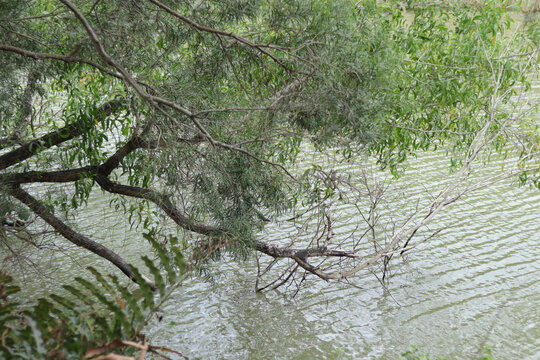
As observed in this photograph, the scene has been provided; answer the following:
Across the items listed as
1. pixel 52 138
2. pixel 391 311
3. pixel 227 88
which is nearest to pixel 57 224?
pixel 52 138

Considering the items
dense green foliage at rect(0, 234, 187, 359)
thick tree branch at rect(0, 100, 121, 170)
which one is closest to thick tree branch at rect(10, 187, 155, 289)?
thick tree branch at rect(0, 100, 121, 170)

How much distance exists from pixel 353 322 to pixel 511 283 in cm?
227

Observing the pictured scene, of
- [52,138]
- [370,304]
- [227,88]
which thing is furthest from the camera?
[370,304]

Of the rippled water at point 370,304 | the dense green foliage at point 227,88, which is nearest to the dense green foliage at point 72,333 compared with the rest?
the dense green foliage at point 227,88

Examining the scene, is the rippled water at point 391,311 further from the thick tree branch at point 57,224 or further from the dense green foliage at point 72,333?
the dense green foliage at point 72,333

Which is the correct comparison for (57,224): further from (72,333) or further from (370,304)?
(72,333)

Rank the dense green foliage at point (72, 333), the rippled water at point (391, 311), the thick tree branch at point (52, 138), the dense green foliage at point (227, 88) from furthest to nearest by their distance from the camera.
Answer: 1. the rippled water at point (391, 311)
2. the thick tree branch at point (52, 138)
3. the dense green foliage at point (227, 88)
4. the dense green foliage at point (72, 333)

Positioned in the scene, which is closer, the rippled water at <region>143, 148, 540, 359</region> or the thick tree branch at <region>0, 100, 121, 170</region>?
the thick tree branch at <region>0, 100, 121, 170</region>

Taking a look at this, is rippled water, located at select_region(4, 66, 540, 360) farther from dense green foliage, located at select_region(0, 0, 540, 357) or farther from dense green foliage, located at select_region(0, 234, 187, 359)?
dense green foliage, located at select_region(0, 234, 187, 359)

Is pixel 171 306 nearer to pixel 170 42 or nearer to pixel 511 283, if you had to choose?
pixel 170 42

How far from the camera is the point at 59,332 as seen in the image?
2.35 m

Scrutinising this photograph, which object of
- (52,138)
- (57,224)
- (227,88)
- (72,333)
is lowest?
(72,333)

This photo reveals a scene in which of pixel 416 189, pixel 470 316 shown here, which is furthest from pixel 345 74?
pixel 416 189

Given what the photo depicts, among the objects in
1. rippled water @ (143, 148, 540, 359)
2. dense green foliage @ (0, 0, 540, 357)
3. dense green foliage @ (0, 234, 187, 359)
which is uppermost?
dense green foliage @ (0, 0, 540, 357)
